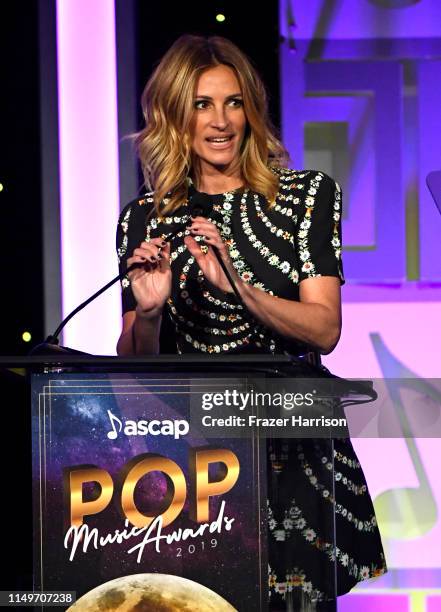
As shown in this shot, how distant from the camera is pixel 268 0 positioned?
9.80 ft

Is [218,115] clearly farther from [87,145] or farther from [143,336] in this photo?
[87,145]

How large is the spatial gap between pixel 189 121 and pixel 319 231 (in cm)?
32

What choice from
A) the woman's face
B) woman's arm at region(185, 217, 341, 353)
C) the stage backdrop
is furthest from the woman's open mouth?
the stage backdrop

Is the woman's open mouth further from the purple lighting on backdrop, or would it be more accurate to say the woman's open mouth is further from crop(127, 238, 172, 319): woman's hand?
the purple lighting on backdrop

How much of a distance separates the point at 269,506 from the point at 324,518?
0.09 meters

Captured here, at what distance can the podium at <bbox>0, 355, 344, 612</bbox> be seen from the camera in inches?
54.1

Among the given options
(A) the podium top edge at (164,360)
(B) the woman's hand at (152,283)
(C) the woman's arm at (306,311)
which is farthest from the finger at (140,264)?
(A) the podium top edge at (164,360)

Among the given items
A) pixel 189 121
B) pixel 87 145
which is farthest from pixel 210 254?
pixel 87 145

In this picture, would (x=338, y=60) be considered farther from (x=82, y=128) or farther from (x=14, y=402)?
(x=14, y=402)

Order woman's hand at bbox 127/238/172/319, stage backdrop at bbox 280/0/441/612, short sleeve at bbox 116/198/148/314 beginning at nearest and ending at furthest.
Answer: woman's hand at bbox 127/238/172/319 → short sleeve at bbox 116/198/148/314 → stage backdrop at bbox 280/0/441/612

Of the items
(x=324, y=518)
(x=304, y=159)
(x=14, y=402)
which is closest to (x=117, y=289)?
(x=14, y=402)

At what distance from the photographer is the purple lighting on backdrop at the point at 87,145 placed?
10.0ft

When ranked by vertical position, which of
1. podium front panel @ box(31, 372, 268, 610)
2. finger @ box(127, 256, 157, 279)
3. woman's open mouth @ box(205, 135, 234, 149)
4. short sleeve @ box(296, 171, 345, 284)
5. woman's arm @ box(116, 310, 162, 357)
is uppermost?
woman's open mouth @ box(205, 135, 234, 149)

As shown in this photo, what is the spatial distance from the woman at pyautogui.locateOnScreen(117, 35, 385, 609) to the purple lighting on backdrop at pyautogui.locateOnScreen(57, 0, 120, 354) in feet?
2.81
